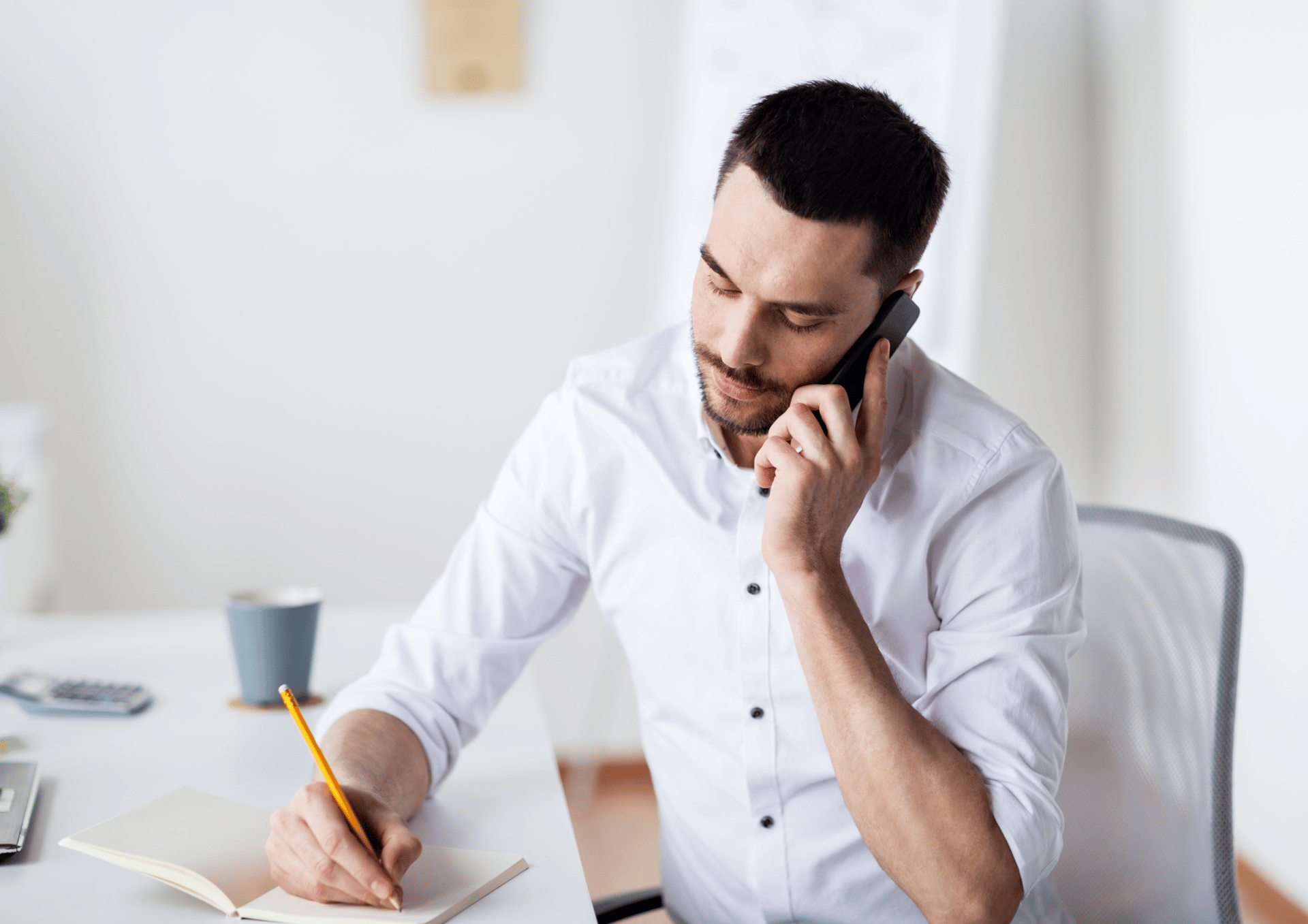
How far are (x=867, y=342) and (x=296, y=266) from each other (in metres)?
1.64

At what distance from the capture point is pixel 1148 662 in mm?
968

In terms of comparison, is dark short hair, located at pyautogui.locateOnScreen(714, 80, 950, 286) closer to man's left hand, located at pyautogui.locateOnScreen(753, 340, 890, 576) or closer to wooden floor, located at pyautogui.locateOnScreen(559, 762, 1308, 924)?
man's left hand, located at pyautogui.locateOnScreen(753, 340, 890, 576)

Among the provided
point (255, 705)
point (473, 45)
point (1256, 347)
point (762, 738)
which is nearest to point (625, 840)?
point (255, 705)

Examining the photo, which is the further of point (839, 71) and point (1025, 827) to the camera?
point (839, 71)

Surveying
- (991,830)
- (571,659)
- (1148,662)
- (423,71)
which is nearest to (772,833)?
(991,830)

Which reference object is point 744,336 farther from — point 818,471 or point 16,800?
point 16,800

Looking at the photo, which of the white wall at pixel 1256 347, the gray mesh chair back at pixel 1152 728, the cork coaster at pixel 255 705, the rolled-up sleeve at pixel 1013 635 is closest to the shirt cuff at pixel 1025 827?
the rolled-up sleeve at pixel 1013 635

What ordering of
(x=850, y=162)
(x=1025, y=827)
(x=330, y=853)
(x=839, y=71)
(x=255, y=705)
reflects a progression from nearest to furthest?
(x=330, y=853) < (x=1025, y=827) < (x=850, y=162) < (x=255, y=705) < (x=839, y=71)

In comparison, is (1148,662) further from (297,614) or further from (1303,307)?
(1303,307)

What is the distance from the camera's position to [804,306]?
0.93m

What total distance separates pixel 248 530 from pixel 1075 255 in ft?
6.57

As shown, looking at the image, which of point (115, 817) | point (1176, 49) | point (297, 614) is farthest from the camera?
point (1176, 49)

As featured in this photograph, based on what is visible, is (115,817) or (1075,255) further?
(1075,255)

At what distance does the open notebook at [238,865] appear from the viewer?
0.69 m
